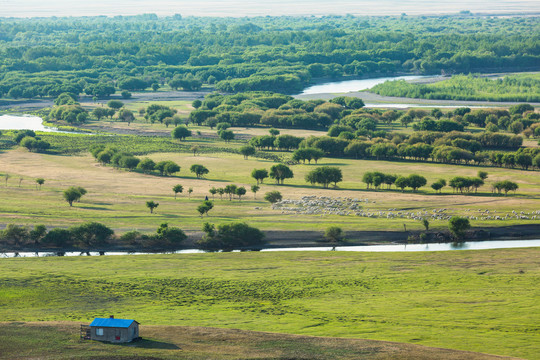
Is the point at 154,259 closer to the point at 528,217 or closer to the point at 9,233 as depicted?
the point at 9,233

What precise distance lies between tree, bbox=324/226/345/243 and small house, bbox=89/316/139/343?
139 ft

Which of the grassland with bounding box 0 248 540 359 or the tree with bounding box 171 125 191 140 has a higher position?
the grassland with bounding box 0 248 540 359

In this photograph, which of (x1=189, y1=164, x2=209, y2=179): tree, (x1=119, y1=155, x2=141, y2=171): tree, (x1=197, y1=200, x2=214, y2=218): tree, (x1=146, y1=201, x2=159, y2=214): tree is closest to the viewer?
(x1=197, y1=200, x2=214, y2=218): tree

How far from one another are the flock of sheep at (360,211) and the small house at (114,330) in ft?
170

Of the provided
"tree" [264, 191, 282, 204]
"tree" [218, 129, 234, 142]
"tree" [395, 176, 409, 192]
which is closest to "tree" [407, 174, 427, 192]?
"tree" [395, 176, 409, 192]

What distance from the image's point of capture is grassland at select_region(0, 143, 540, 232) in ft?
344

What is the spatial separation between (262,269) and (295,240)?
44.8ft

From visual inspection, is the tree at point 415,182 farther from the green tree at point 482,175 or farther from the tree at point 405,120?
the tree at point 405,120

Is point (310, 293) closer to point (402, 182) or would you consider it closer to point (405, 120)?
point (402, 182)

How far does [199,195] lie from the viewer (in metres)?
120

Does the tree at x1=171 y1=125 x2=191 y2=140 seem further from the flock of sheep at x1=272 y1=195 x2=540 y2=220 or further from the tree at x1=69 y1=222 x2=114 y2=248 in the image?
the tree at x1=69 y1=222 x2=114 y2=248

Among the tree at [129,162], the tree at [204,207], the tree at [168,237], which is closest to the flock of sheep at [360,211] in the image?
the tree at [204,207]

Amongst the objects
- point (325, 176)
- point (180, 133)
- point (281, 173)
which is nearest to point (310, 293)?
point (325, 176)

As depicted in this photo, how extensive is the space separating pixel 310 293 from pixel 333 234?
2264 centimetres
